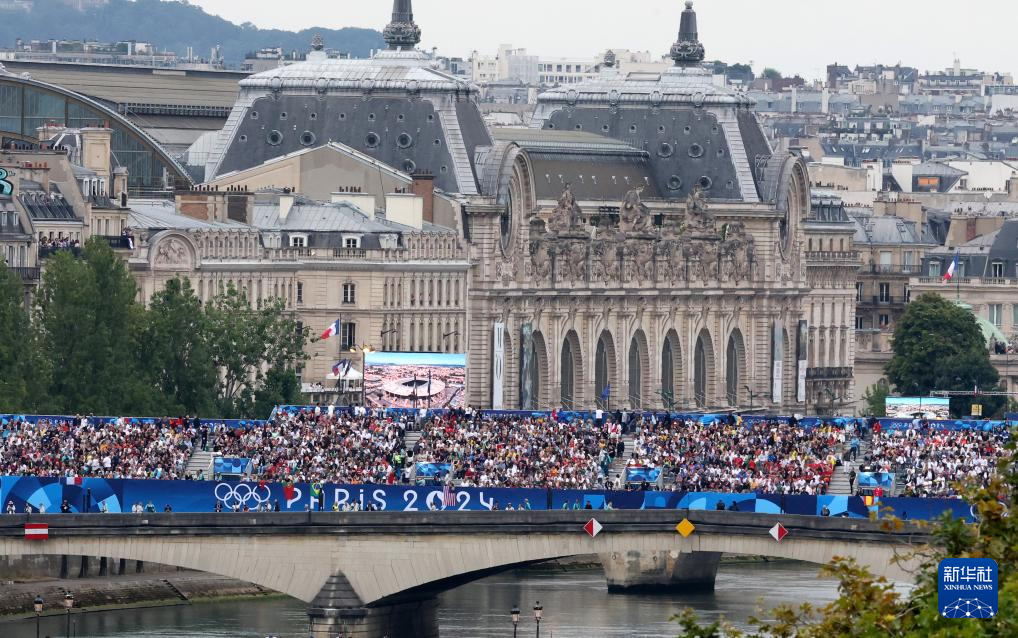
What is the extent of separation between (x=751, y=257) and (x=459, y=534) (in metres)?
91.5

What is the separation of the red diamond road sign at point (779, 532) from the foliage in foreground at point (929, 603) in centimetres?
4261

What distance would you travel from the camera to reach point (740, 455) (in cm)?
11519

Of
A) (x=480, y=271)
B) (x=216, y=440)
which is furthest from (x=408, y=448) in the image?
(x=480, y=271)

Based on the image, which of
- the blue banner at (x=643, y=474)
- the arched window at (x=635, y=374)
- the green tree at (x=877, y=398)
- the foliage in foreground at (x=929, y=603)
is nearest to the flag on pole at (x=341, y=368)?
the green tree at (x=877, y=398)

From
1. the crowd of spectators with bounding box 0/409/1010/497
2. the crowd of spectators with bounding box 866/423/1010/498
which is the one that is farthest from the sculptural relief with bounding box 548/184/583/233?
the crowd of spectators with bounding box 866/423/1010/498

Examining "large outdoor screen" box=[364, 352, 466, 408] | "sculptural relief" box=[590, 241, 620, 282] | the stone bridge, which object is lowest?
the stone bridge

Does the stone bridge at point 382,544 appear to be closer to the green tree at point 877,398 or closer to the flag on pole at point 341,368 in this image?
the flag on pole at point 341,368

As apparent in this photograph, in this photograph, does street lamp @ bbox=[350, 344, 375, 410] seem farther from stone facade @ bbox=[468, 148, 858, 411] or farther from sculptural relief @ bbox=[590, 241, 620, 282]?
sculptural relief @ bbox=[590, 241, 620, 282]

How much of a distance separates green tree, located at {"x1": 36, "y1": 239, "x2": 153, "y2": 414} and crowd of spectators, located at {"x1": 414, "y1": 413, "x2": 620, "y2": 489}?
554 inches

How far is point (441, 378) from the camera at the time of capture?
536ft

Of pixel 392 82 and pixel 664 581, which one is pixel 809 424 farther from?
pixel 392 82

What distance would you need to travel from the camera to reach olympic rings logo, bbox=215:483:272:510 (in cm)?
10819

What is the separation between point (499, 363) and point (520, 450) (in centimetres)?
5971

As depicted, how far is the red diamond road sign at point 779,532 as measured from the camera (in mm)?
105500
